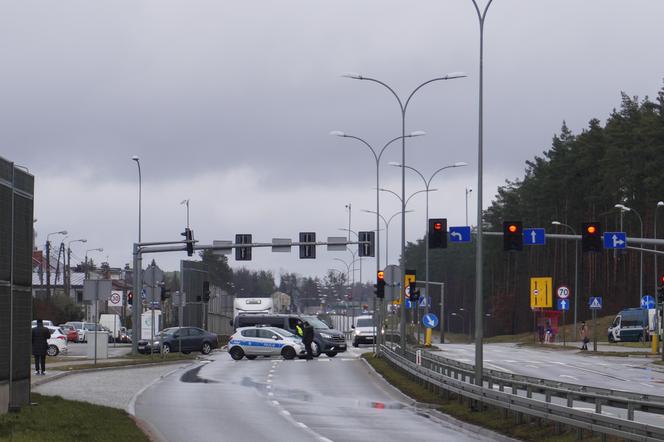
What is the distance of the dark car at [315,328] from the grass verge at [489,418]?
22794 mm

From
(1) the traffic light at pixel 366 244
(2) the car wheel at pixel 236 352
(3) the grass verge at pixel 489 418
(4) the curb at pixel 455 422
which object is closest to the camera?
(3) the grass verge at pixel 489 418

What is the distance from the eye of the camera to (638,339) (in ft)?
297

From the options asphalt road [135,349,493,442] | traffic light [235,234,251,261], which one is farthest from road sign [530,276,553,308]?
asphalt road [135,349,493,442]

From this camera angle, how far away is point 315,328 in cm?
6538

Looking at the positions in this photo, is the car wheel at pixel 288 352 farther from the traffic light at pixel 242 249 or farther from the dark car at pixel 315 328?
the traffic light at pixel 242 249

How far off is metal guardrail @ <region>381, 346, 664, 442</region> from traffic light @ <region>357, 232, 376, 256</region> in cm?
3405

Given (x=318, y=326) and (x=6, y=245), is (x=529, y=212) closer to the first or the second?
(x=318, y=326)

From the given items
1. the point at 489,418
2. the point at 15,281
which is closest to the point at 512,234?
the point at 489,418

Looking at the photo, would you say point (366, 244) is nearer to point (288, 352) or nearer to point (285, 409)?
point (288, 352)

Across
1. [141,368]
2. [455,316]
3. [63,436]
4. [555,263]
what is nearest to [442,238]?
[141,368]

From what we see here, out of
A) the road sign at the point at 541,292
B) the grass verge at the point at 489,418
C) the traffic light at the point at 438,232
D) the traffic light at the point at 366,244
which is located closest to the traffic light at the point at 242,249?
the traffic light at the point at 366,244

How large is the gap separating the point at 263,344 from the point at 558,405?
125 feet

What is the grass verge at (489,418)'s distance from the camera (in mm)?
20864

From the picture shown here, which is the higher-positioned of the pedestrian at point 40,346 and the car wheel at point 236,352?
the pedestrian at point 40,346
